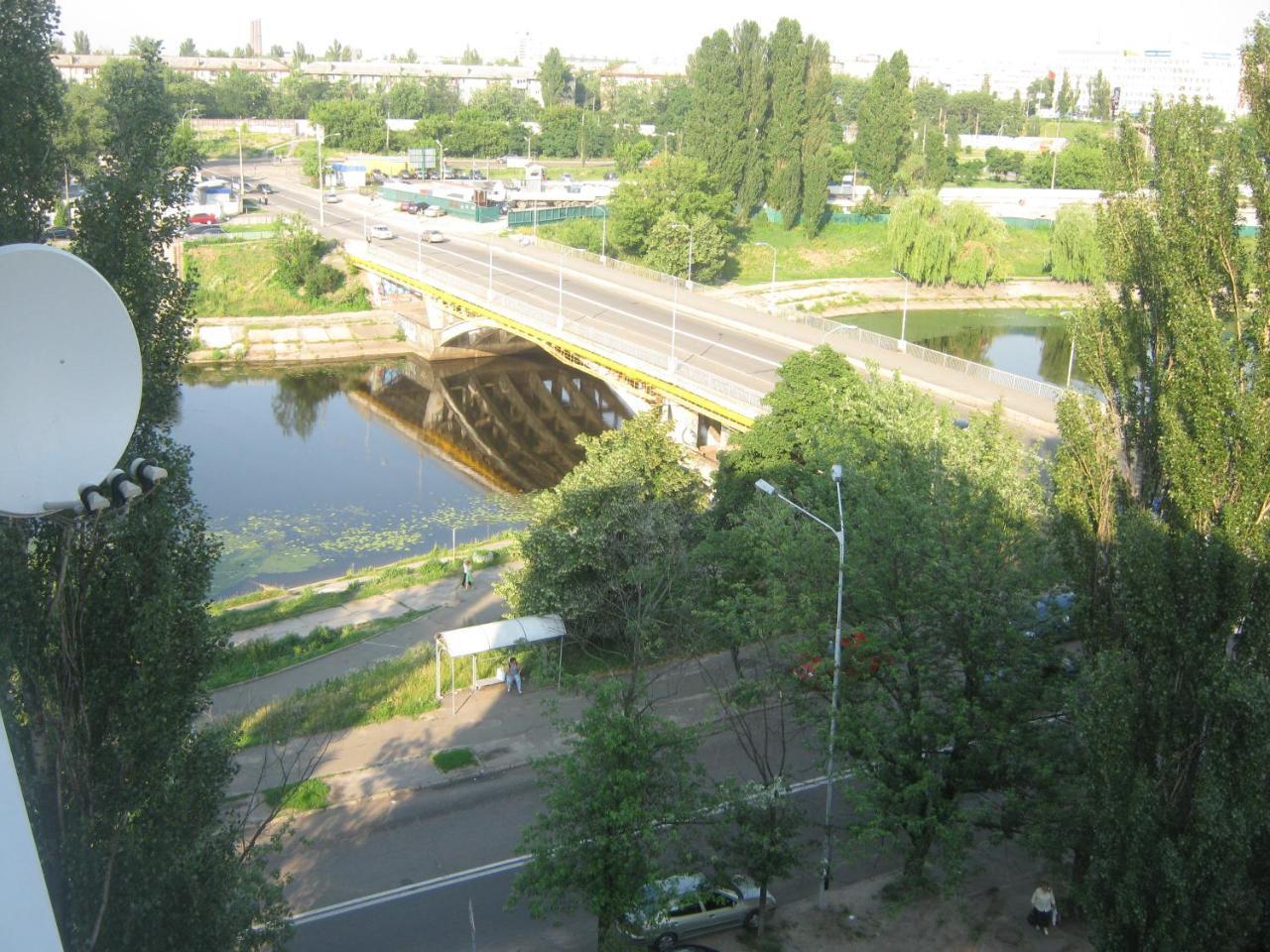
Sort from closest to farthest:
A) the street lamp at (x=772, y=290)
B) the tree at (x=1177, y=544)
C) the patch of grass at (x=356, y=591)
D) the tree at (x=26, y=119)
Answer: the tree at (x=26, y=119)
the tree at (x=1177, y=544)
the patch of grass at (x=356, y=591)
the street lamp at (x=772, y=290)

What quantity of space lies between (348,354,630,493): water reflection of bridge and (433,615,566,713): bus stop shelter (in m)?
16.4

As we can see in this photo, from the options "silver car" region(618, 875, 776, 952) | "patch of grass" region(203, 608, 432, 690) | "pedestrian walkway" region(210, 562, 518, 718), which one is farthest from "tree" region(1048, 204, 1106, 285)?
"silver car" region(618, 875, 776, 952)

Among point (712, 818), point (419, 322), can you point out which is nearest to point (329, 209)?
point (419, 322)

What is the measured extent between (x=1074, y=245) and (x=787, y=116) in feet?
52.1

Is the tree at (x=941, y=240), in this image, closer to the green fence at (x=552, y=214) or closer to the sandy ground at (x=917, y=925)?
the green fence at (x=552, y=214)

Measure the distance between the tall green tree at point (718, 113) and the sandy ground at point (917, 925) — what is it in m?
50.2

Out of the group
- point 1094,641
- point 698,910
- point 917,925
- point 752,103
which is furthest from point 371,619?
point 752,103

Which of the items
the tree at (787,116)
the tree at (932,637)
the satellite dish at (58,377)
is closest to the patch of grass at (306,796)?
the tree at (932,637)

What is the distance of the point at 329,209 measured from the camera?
65500 millimetres

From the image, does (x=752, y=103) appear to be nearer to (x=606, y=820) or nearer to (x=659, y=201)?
(x=659, y=201)

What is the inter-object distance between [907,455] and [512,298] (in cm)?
2528

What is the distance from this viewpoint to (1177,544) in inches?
396

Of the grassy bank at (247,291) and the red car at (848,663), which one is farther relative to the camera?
the grassy bank at (247,291)

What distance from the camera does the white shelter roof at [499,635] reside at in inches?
680
